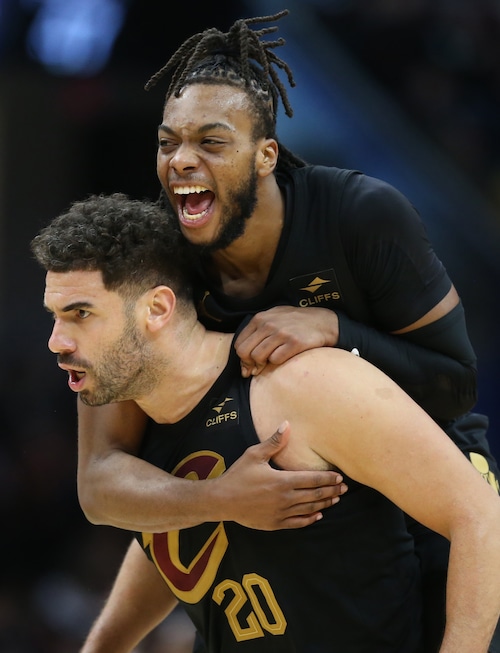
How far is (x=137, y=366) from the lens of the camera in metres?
2.84

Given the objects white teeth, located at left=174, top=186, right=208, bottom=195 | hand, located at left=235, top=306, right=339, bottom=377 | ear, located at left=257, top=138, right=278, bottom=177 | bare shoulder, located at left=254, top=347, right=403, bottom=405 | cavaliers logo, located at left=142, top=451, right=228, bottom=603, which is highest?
ear, located at left=257, top=138, right=278, bottom=177

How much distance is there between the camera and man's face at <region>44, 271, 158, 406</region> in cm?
279

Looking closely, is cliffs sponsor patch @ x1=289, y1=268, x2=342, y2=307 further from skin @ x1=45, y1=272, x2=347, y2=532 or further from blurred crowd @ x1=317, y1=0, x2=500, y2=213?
blurred crowd @ x1=317, y1=0, x2=500, y2=213

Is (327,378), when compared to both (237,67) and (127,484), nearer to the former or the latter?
(127,484)

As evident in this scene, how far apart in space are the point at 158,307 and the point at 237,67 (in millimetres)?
843

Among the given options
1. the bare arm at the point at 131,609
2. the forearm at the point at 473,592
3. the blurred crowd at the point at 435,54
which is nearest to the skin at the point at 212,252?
the bare arm at the point at 131,609

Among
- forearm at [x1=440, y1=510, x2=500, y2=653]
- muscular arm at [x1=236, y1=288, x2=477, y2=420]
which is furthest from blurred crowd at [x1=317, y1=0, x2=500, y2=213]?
forearm at [x1=440, y1=510, x2=500, y2=653]

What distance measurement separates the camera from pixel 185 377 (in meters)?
2.88

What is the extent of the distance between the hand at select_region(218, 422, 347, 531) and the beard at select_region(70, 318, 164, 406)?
0.42m

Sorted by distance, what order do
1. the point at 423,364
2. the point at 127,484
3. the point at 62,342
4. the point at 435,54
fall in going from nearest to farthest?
the point at 62,342 → the point at 127,484 → the point at 423,364 → the point at 435,54

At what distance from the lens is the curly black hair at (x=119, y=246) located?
282 centimetres

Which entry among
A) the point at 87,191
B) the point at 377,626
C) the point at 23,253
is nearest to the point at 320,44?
the point at 87,191

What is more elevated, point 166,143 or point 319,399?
point 166,143

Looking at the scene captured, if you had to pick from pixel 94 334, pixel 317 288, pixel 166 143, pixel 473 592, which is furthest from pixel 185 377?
pixel 473 592
